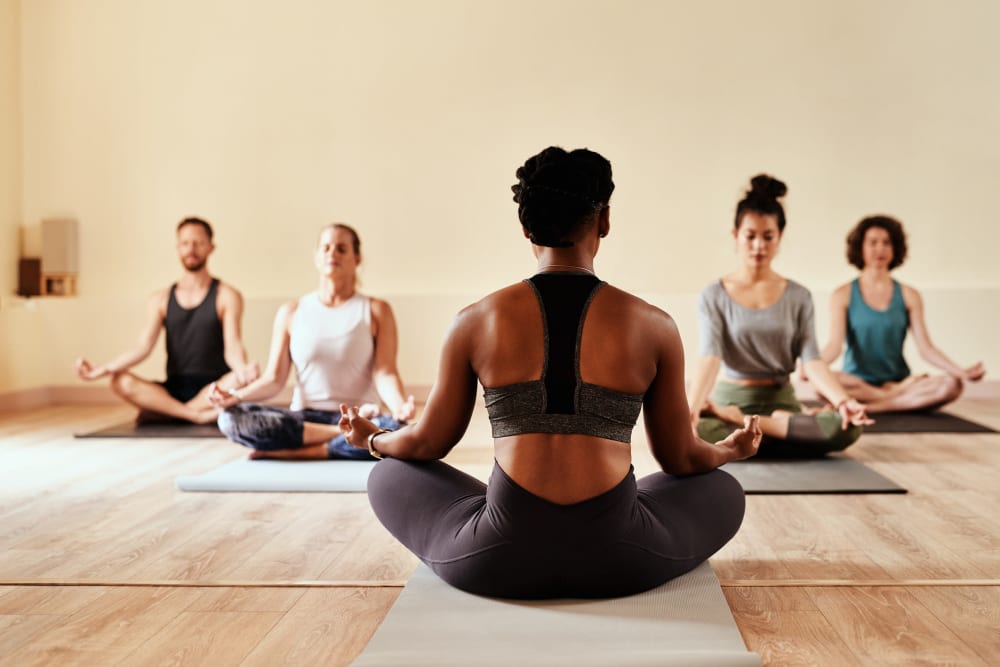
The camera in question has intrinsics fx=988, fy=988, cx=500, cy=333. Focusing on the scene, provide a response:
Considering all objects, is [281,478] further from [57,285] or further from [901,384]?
[57,285]

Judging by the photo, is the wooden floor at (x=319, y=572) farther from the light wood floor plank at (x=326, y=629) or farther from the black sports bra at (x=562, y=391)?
the black sports bra at (x=562, y=391)

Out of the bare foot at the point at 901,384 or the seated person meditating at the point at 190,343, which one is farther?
the bare foot at the point at 901,384

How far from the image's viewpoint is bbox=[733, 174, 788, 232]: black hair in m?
3.60

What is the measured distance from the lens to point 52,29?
623cm

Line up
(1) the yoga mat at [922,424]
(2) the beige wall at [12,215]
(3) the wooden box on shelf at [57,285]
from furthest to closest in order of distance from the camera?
(3) the wooden box on shelf at [57,285], (2) the beige wall at [12,215], (1) the yoga mat at [922,424]

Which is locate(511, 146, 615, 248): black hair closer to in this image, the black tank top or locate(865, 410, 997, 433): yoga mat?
locate(865, 410, 997, 433): yoga mat

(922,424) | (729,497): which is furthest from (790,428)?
(729,497)

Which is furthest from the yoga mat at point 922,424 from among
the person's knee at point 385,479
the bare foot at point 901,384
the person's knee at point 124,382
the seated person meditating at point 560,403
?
the person's knee at point 124,382

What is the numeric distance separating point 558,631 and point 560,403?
41 cm

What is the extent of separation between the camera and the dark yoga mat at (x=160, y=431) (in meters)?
4.43

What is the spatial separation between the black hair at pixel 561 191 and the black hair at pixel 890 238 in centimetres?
334

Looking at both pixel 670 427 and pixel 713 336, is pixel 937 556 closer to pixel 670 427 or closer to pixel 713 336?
pixel 670 427

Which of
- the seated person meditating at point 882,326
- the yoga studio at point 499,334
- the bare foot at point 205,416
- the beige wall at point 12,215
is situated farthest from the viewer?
the beige wall at point 12,215

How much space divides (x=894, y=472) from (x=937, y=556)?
3.71 feet
